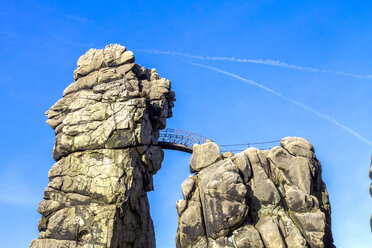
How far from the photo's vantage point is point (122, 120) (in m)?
50.0

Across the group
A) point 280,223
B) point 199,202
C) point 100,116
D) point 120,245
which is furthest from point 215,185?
point 100,116

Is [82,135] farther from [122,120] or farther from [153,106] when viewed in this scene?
[153,106]

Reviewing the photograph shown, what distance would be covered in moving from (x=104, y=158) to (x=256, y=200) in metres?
16.8

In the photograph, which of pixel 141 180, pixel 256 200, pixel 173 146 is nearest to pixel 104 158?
pixel 141 180

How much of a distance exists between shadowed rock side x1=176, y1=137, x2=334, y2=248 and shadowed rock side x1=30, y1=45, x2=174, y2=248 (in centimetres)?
876

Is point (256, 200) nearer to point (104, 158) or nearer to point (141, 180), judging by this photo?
point (141, 180)

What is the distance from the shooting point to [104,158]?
161 ft

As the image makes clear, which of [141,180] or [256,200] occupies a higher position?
[141,180]

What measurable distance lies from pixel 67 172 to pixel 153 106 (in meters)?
11.9

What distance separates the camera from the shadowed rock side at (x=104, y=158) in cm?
4653

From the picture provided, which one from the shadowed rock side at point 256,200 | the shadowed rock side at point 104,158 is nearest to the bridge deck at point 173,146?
the shadowed rock side at point 104,158

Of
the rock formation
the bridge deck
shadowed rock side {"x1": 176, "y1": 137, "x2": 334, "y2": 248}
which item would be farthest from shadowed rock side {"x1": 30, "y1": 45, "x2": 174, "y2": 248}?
shadowed rock side {"x1": 176, "y1": 137, "x2": 334, "y2": 248}

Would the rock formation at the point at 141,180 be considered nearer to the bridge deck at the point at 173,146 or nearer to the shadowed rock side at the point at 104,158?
the shadowed rock side at the point at 104,158

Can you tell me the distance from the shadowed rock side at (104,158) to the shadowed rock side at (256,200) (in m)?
8.76
